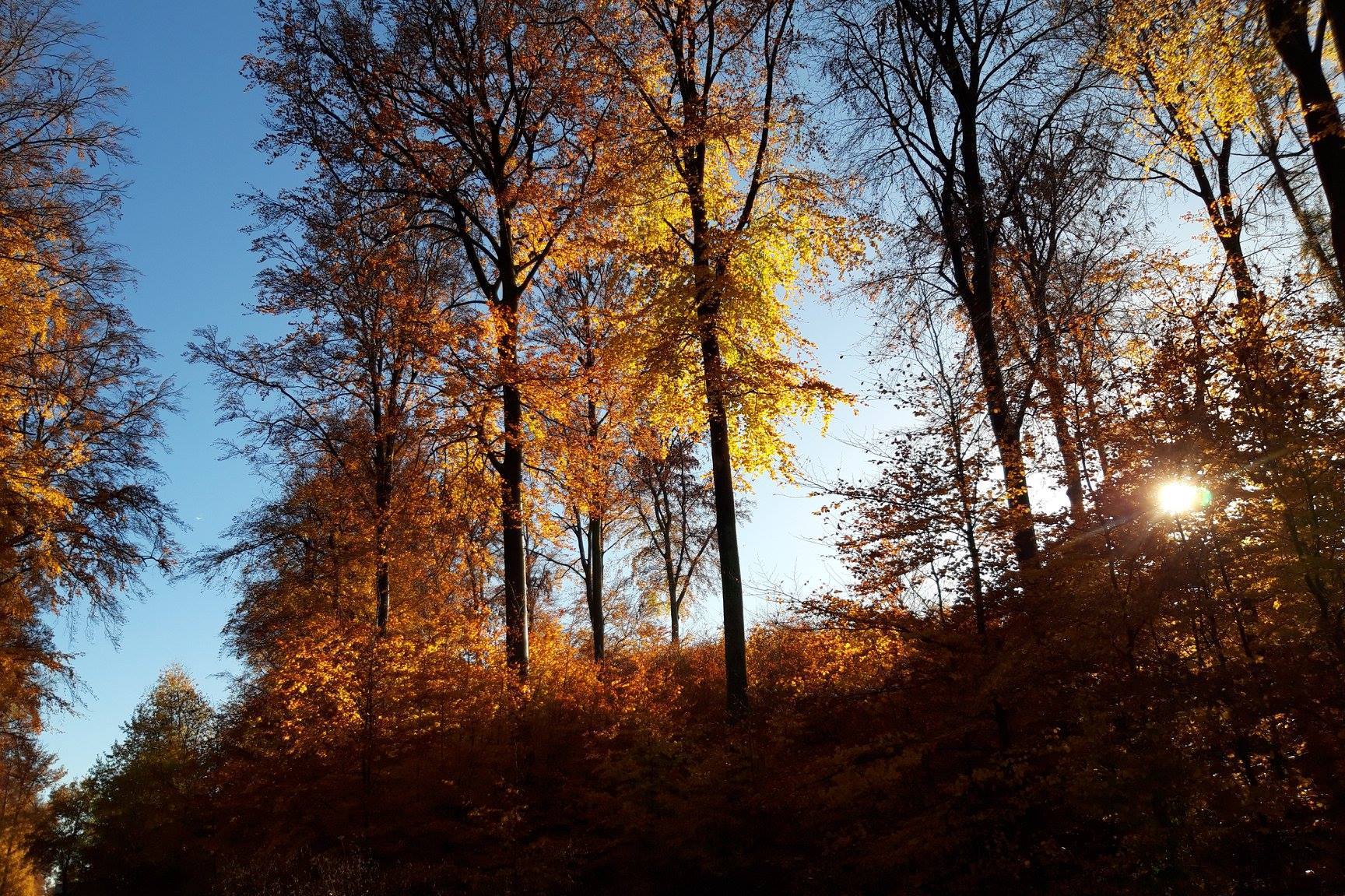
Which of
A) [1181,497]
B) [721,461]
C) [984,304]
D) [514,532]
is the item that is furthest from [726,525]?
[1181,497]

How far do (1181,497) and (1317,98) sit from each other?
3998 mm

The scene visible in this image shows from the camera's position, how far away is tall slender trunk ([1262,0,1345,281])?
278 inches

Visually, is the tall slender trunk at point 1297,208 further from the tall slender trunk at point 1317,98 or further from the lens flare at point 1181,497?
the lens flare at point 1181,497

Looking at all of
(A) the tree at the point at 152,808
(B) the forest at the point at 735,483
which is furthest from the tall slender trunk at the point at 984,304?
(A) the tree at the point at 152,808

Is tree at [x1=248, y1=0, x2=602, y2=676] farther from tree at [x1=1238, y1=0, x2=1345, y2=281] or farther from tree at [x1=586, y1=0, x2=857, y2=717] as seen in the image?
tree at [x1=1238, y1=0, x2=1345, y2=281]

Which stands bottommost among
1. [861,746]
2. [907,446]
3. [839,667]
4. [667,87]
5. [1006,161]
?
[861,746]

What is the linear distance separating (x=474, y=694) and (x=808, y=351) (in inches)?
315

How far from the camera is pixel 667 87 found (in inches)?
615

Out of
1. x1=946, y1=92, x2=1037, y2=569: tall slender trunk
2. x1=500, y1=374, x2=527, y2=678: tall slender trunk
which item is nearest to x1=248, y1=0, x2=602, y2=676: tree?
x1=500, y1=374, x2=527, y2=678: tall slender trunk

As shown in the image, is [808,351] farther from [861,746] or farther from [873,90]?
[861,746]

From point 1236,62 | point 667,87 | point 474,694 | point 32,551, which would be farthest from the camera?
point 667,87

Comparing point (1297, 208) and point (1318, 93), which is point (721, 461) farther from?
point (1297, 208)

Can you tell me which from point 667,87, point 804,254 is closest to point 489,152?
point 667,87

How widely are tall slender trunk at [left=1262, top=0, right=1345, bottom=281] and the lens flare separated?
2336mm
